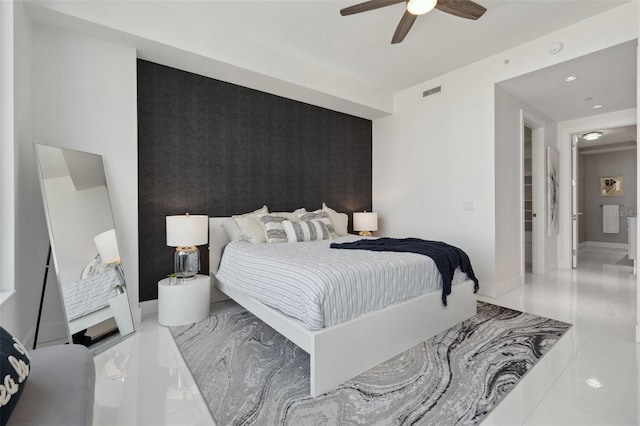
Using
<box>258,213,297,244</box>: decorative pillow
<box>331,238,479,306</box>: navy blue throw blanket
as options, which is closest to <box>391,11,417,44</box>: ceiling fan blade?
<box>331,238,479,306</box>: navy blue throw blanket

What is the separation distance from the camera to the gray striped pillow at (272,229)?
3291mm

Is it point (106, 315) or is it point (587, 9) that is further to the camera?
point (587, 9)

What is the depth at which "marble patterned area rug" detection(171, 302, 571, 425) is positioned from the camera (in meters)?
1.60

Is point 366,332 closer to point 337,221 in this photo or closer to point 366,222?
point 337,221

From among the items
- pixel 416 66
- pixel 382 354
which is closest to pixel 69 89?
pixel 382 354

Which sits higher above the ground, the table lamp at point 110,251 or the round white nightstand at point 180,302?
the table lamp at point 110,251

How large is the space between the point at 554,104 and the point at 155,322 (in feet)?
18.5

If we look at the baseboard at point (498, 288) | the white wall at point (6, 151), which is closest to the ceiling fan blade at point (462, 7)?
the baseboard at point (498, 288)

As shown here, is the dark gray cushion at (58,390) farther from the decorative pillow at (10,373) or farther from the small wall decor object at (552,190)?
the small wall decor object at (552,190)

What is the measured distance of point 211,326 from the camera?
2789 millimetres

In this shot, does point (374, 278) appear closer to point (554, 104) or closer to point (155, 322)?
point (155, 322)

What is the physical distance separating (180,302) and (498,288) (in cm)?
351

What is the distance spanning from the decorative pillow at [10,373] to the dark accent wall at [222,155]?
2.23m

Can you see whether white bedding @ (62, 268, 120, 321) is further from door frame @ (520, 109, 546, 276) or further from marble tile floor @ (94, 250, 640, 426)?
door frame @ (520, 109, 546, 276)
